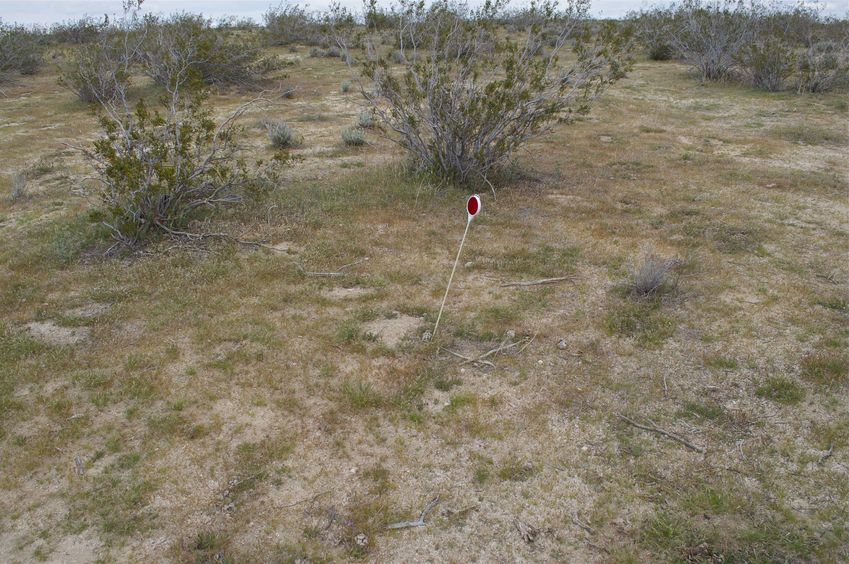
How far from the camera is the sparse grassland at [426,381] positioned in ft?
9.96

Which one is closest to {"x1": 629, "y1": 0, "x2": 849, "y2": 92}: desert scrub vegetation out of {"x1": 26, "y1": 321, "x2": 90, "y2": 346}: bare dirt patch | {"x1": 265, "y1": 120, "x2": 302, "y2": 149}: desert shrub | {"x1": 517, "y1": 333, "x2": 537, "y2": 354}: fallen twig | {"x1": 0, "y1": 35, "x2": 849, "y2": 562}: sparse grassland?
{"x1": 0, "y1": 35, "x2": 849, "y2": 562}: sparse grassland

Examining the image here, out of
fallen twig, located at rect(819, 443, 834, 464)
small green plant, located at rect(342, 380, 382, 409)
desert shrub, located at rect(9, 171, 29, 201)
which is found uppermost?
desert shrub, located at rect(9, 171, 29, 201)

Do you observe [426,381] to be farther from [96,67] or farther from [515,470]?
[96,67]

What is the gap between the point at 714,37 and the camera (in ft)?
50.4

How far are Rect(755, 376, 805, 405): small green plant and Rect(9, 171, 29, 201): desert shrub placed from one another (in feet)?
25.8

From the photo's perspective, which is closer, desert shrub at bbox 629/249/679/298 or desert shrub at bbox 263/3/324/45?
desert shrub at bbox 629/249/679/298

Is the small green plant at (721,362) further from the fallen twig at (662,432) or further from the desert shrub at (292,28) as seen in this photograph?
the desert shrub at (292,28)

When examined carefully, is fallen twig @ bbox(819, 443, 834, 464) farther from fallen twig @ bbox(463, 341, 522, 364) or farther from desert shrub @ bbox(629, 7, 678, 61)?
desert shrub @ bbox(629, 7, 678, 61)

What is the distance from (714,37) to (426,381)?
1472 centimetres

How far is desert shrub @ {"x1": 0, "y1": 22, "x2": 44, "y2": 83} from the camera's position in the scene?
1614 centimetres

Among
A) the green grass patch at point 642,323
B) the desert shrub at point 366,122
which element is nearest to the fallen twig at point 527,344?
the green grass patch at point 642,323

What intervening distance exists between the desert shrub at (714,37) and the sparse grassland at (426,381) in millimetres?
9010

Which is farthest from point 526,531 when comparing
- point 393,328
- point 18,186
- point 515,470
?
point 18,186

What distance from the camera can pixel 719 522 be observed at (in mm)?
3033
